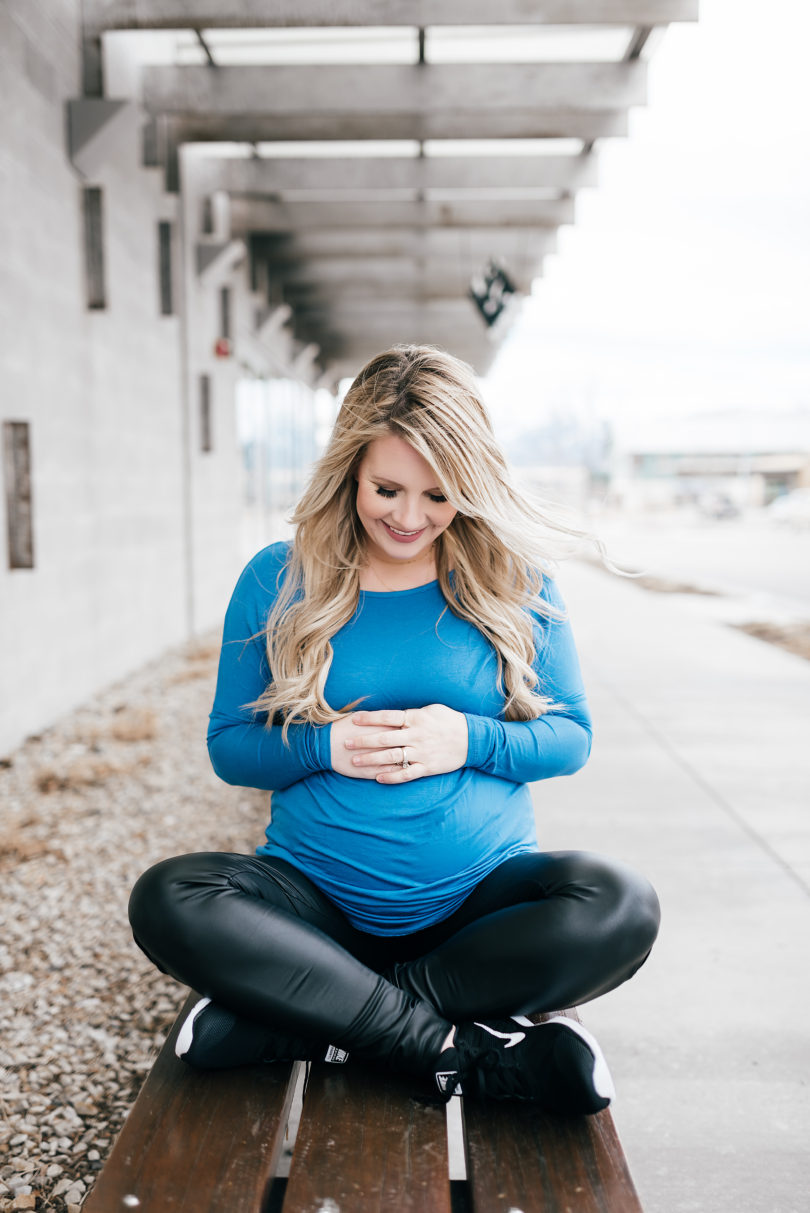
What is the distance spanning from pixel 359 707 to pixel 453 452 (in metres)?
0.50

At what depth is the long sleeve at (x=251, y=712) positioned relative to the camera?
1.73 m

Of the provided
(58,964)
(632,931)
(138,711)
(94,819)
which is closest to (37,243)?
(138,711)

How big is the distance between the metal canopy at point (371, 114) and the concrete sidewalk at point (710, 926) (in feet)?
12.8

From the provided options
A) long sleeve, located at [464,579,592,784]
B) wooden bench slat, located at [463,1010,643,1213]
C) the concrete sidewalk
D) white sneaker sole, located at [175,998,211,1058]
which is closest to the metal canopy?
the concrete sidewalk

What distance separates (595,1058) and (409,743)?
1.84ft

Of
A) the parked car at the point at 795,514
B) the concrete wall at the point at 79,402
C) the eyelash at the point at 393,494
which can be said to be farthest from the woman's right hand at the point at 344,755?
the parked car at the point at 795,514

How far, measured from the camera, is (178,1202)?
1163 mm

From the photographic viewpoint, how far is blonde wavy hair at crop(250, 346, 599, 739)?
170 cm

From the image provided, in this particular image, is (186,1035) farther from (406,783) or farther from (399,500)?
(399,500)

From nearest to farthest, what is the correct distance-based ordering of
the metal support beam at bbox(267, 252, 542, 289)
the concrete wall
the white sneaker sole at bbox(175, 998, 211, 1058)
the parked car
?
1. the white sneaker sole at bbox(175, 998, 211, 1058)
2. the concrete wall
3. the metal support beam at bbox(267, 252, 542, 289)
4. the parked car

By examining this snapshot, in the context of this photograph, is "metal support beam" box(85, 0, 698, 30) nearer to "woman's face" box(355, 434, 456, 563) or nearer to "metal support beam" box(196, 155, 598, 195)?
"metal support beam" box(196, 155, 598, 195)

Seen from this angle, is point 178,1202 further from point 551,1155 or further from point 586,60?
point 586,60

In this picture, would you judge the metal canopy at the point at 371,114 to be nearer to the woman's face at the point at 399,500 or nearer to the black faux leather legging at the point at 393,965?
the woman's face at the point at 399,500

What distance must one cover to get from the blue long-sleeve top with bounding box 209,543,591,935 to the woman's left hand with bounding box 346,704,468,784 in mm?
37
